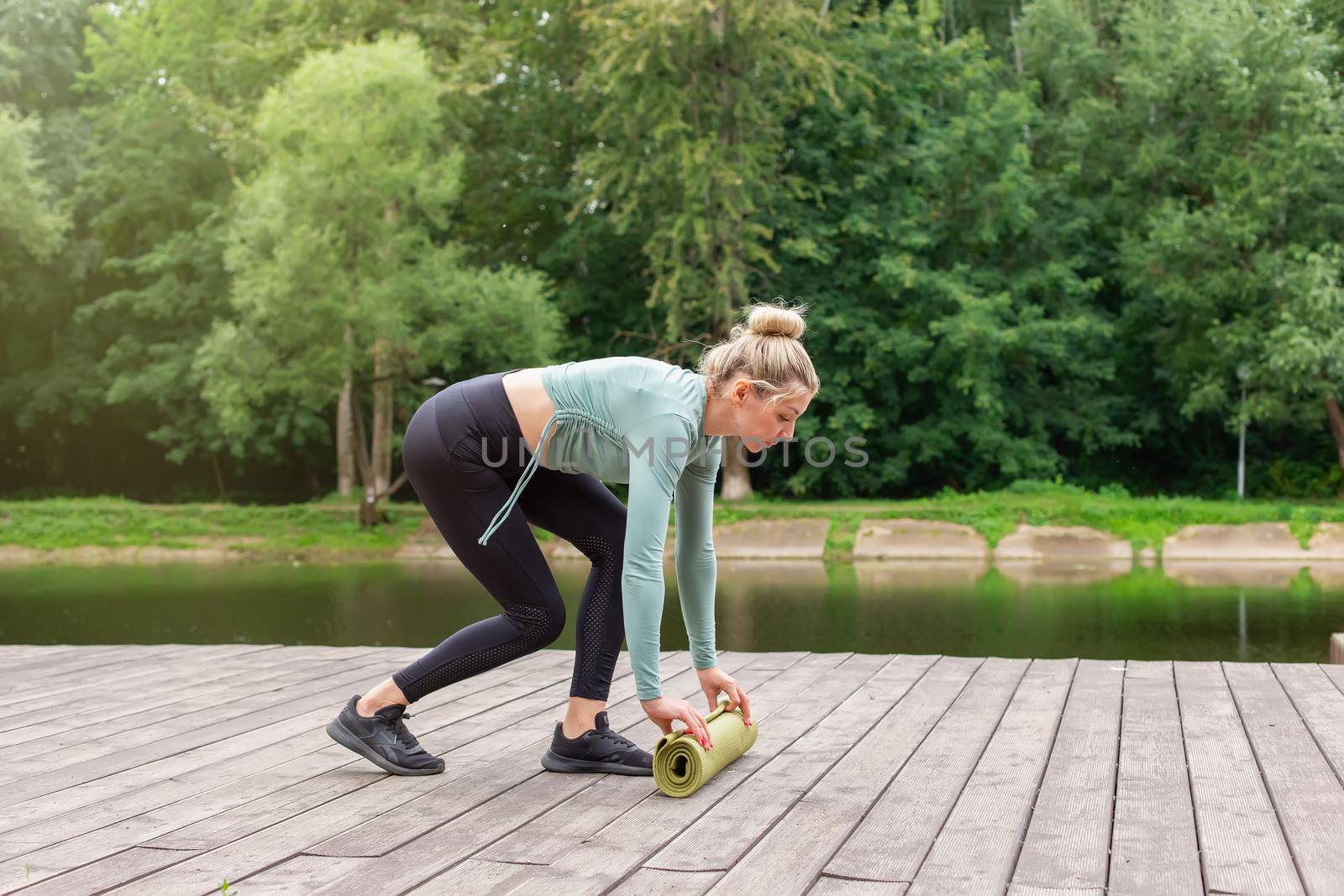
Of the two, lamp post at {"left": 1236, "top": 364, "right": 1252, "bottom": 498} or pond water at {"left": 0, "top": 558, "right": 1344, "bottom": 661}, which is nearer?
pond water at {"left": 0, "top": 558, "right": 1344, "bottom": 661}

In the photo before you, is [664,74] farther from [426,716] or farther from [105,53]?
[426,716]

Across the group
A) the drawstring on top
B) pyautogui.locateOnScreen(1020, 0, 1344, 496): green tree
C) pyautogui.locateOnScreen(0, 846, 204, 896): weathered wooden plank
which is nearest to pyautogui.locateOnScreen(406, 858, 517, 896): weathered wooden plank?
pyautogui.locateOnScreen(0, 846, 204, 896): weathered wooden plank

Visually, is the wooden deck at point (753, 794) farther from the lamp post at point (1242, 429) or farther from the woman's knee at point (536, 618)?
the lamp post at point (1242, 429)

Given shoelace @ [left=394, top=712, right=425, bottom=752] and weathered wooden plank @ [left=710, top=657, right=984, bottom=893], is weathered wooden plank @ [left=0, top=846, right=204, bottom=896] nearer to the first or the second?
shoelace @ [left=394, top=712, right=425, bottom=752]

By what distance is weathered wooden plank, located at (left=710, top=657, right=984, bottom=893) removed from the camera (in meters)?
2.67

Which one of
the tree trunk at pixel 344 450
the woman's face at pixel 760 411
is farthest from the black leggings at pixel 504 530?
the tree trunk at pixel 344 450

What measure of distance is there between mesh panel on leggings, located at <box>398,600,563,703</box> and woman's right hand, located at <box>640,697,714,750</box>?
454 millimetres

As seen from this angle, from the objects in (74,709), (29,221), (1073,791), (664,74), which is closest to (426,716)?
(74,709)

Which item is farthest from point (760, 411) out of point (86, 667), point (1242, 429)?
point (1242, 429)

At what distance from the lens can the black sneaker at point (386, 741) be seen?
11.8 feet

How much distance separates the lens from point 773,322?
10.8ft

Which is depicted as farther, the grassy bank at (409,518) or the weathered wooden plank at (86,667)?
the grassy bank at (409,518)

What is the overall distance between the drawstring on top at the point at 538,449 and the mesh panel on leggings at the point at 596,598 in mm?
236

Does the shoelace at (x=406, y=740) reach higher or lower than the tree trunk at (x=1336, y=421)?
lower
